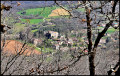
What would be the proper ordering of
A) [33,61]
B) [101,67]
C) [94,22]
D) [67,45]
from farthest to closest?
1. [101,67]
2. [67,45]
3. [33,61]
4. [94,22]

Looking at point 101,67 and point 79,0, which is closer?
point 79,0

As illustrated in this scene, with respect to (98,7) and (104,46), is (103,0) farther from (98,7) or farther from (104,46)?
(104,46)

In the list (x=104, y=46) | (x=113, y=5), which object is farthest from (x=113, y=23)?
(x=104, y=46)

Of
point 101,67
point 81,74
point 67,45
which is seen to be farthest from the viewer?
point 101,67

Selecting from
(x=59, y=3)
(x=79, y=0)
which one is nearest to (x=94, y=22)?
(x=79, y=0)

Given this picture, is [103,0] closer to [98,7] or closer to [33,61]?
[98,7]

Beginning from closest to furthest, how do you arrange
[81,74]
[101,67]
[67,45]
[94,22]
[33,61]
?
[94,22], [33,61], [81,74], [67,45], [101,67]

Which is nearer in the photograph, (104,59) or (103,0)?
(103,0)

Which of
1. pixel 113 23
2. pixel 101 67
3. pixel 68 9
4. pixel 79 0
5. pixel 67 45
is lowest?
pixel 101 67

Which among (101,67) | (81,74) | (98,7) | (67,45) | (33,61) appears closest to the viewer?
(98,7)

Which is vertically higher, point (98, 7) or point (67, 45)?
point (98, 7)
